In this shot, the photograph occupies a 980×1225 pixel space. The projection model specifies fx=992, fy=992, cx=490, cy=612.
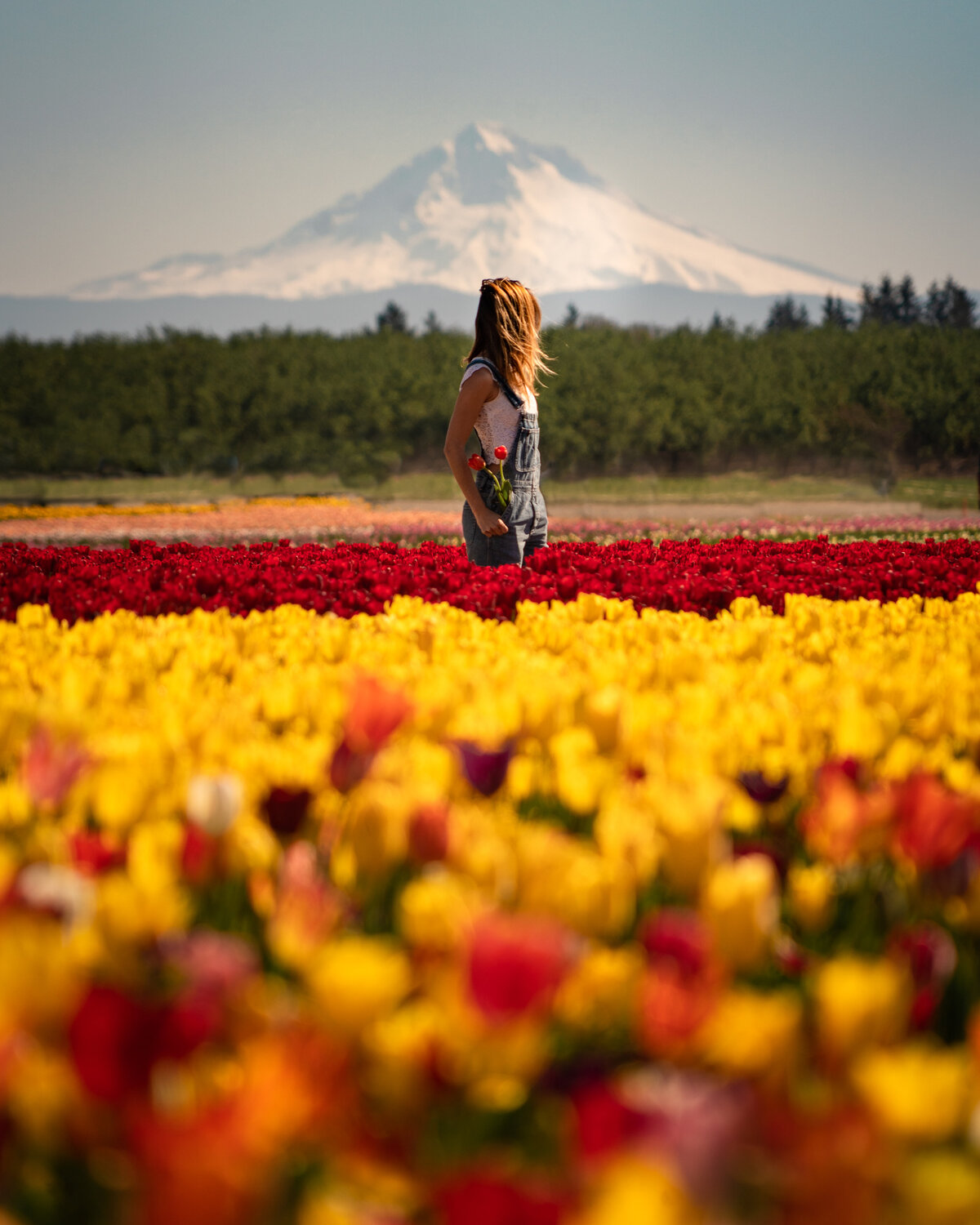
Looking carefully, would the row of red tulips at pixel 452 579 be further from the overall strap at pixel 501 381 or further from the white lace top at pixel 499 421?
the overall strap at pixel 501 381

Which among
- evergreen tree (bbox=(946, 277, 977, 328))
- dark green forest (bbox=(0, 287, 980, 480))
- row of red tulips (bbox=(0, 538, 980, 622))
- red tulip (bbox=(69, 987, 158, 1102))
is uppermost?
evergreen tree (bbox=(946, 277, 977, 328))

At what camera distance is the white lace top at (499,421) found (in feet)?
16.9

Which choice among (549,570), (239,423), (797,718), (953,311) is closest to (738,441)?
(239,423)

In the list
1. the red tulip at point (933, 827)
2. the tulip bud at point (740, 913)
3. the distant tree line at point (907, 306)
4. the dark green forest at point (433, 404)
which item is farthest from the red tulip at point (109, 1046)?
the distant tree line at point (907, 306)

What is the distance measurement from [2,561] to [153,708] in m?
3.98

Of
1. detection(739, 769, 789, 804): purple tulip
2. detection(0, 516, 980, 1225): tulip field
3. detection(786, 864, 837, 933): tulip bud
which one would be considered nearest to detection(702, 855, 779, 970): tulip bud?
detection(0, 516, 980, 1225): tulip field

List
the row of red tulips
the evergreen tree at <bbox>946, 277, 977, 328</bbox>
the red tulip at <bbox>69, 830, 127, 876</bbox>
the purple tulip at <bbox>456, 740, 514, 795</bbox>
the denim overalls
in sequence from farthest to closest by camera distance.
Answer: the evergreen tree at <bbox>946, 277, 977, 328</bbox> < the denim overalls < the row of red tulips < the purple tulip at <bbox>456, 740, 514, 795</bbox> < the red tulip at <bbox>69, 830, 127, 876</bbox>

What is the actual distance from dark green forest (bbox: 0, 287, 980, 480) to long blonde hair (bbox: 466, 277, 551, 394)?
3308 centimetres

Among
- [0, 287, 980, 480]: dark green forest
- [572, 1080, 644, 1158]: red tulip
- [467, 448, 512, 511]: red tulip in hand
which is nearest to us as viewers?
[572, 1080, 644, 1158]: red tulip

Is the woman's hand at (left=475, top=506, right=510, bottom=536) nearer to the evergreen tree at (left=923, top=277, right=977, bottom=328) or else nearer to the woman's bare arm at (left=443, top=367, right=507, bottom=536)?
the woman's bare arm at (left=443, top=367, right=507, bottom=536)

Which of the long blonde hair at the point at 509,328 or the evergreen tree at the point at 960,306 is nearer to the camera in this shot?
the long blonde hair at the point at 509,328

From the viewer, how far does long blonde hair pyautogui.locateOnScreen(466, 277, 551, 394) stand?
4.91 meters

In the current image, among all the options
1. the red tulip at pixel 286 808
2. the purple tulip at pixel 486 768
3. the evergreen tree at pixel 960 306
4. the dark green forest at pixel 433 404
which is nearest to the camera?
the red tulip at pixel 286 808

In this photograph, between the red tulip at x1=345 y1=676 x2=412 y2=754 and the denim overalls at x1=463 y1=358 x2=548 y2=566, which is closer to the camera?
the red tulip at x1=345 y1=676 x2=412 y2=754
